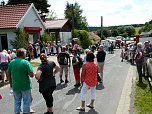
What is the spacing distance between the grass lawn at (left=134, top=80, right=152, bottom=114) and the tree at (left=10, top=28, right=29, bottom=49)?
662 inches

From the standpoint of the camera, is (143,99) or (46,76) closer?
(46,76)

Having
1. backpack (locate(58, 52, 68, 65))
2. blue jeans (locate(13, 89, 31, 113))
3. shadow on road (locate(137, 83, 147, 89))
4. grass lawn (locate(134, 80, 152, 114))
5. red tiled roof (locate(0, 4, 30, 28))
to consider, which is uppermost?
red tiled roof (locate(0, 4, 30, 28))

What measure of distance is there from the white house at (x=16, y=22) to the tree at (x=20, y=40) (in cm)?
135

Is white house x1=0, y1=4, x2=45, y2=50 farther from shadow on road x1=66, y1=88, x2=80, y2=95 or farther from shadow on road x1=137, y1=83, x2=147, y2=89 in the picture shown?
shadow on road x1=137, y1=83, x2=147, y2=89

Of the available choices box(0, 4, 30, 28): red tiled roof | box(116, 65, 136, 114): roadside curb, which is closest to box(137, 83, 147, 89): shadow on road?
box(116, 65, 136, 114): roadside curb

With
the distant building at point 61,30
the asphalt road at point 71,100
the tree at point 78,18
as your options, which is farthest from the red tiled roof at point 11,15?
the tree at point 78,18

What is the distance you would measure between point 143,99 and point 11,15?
2559cm

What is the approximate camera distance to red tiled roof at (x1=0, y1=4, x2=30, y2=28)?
32.4 m

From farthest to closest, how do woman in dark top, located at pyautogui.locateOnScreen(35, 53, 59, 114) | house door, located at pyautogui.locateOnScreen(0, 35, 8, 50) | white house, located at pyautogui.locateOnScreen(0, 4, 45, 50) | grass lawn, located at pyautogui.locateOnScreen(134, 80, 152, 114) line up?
house door, located at pyautogui.locateOnScreen(0, 35, 8, 50) < white house, located at pyautogui.locateOnScreen(0, 4, 45, 50) < grass lawn, located at pyautogui.locateOnScreen(134, 80, 152, 114) < woman in dark top, located at pyautogui.locateOnScreen(35, 53, 59, 114)

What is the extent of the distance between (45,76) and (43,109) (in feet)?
A: 5.57

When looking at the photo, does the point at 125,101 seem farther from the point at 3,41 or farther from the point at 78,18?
the point at 78,18

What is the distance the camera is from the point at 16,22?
1270 inches

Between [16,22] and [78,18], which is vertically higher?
[78,18]

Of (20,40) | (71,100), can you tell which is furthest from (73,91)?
(20,40)
